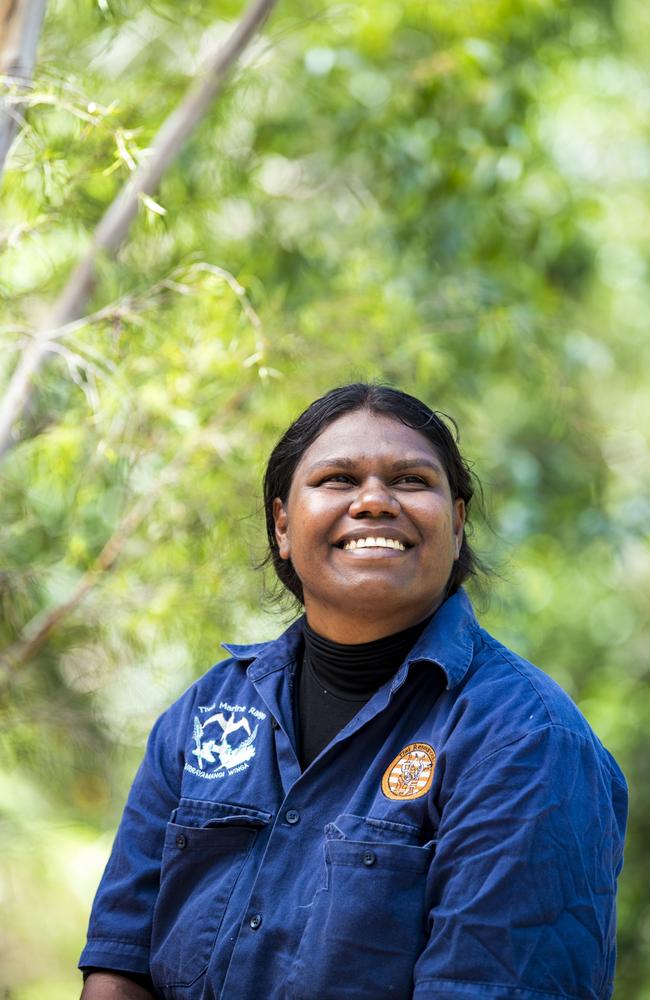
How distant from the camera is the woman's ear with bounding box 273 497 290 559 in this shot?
6.59ft

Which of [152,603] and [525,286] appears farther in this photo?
[525,286]

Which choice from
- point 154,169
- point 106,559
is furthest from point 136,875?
point 154,169

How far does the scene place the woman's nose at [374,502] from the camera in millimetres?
1772

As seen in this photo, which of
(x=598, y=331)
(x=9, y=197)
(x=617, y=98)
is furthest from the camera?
(x=598, y=331)

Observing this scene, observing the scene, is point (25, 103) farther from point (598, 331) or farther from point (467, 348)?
point (598, 331)

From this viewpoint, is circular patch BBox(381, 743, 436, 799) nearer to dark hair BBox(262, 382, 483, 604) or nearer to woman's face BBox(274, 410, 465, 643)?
woman's face BBox(274, 410, 465, 643)

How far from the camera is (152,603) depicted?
3.12 metres

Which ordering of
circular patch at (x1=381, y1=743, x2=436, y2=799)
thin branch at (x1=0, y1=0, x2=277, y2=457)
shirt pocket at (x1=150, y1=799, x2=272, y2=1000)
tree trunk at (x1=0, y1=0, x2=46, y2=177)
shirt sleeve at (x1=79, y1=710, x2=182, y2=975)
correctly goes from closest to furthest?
circular patch at (x1=381, y1=743, x2=436, y2=799) < shirt pocket at (x1=150, y1=799, x2=272, y2=1000) < shirt sleeve at (x1=79, y1=710, x2=182, y2=975) < tree trunk at (x1=0, y1=0, x2=46, y2=177) < thin branch at (x1=0, y1=0, x2=277, y2=457)

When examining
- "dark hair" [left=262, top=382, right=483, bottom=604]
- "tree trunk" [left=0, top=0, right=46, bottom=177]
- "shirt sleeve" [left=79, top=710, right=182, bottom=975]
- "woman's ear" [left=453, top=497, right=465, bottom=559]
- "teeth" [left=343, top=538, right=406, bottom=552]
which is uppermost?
"tree trunk" [left=0, top=0, right=46, bottom=177]

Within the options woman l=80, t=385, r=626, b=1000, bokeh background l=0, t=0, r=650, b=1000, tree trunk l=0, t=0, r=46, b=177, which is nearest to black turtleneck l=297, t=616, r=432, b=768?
woman l=80, t=385, r=626, b=1000

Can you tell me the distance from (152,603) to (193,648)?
8.4 inches

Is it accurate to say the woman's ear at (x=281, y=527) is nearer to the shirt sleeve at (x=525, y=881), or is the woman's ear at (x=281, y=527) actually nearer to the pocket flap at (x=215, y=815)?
the pocket flap at (x=215, y=815)

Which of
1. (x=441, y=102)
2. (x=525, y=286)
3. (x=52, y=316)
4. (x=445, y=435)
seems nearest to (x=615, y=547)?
(x=525, y=286)

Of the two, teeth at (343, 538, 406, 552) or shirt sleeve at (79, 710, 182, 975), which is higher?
teeth at (343, 538, 406, 552)
